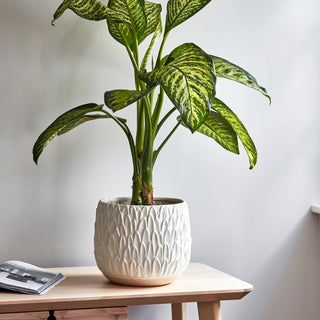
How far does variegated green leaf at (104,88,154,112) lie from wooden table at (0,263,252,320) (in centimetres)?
47

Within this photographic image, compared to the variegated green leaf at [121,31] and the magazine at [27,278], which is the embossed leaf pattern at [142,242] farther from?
the variegated green leaf at [121,31]

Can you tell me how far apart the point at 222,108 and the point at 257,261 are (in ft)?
2.17

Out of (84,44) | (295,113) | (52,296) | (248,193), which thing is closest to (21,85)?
(84,44)

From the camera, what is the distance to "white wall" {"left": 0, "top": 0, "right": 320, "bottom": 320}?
62.9 inches

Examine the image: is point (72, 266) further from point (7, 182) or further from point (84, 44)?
point (84, 44)

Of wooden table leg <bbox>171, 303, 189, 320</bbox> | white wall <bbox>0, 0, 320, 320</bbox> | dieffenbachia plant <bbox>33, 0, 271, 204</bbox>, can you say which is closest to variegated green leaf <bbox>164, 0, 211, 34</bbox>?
dieffenbachia plant <bbox>33, 0, 271, 204</bbox>

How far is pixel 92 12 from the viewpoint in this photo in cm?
140

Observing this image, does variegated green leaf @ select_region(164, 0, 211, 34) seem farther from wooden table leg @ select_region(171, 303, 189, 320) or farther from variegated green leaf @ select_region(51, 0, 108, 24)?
wooden table leg @ select_region(171, 303, 189, 320)

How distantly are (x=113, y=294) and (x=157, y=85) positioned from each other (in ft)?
1.79

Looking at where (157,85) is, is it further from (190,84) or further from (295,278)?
(295,278)

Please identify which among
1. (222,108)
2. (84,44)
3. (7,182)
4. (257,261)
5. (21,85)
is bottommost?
(257,261)

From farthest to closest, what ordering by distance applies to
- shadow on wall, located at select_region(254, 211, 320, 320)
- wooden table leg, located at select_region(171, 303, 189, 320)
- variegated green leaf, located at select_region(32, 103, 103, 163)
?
shadow on wall, located at select_region(254, 211, 320, 320) → wooden table leg, located at select_region(171, 303, 189, 320) → variegated green leaf, located at select_region(32, 103, 103, 163)

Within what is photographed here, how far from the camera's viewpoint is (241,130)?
1379mm

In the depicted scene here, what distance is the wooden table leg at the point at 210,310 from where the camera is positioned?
4.18 ft
